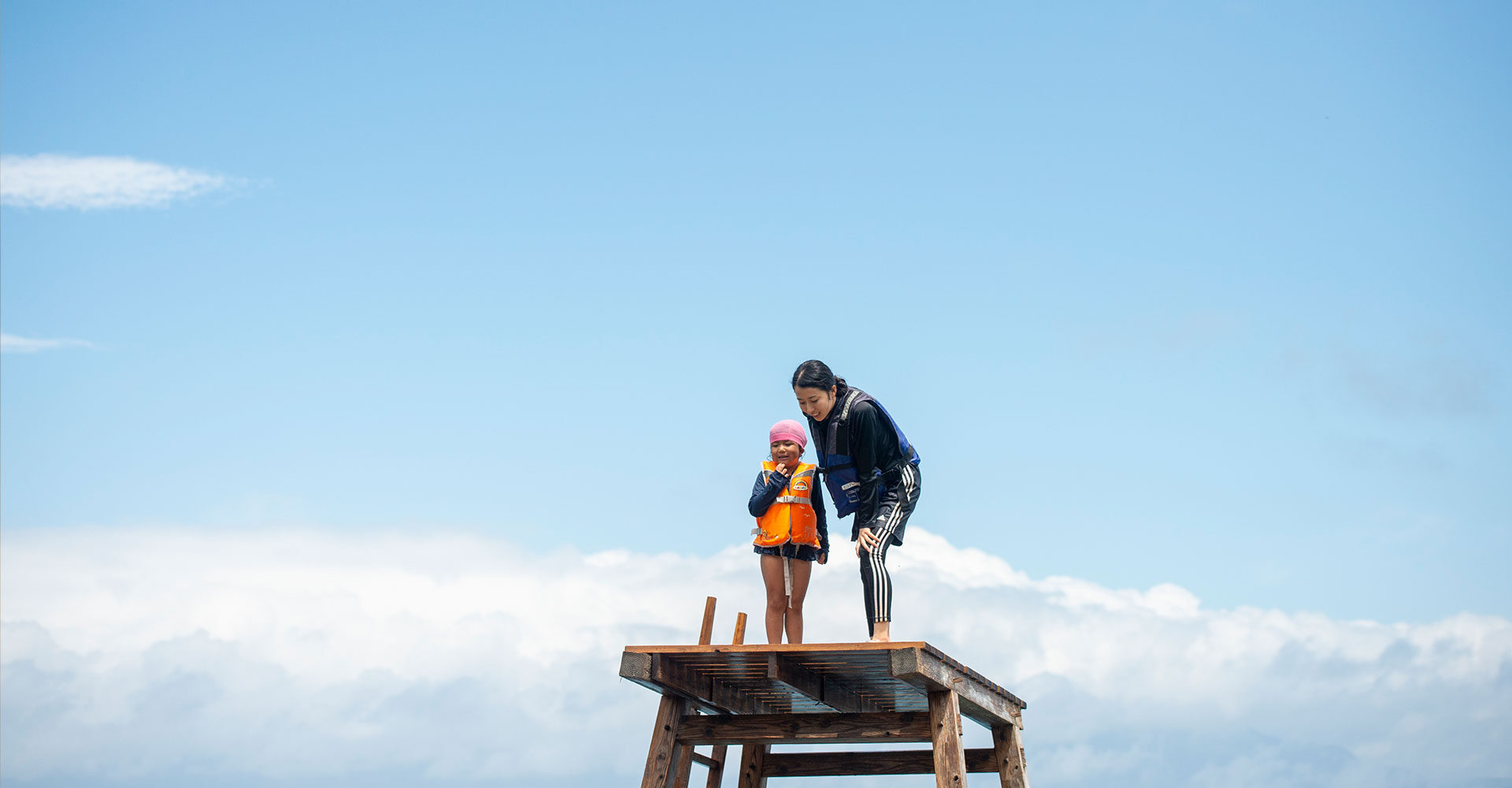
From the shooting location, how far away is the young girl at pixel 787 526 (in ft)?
32.5

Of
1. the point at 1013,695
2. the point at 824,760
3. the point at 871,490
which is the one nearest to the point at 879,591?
the point at 871,490

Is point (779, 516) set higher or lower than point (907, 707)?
higher

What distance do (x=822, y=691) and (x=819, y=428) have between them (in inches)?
72.8

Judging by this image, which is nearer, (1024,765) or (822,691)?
(822,691)

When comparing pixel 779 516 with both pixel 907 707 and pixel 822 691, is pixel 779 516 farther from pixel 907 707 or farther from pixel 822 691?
pixel 907 707

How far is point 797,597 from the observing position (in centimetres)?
1007

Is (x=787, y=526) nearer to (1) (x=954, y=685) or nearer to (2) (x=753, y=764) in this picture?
(1) (x=954, y=685)

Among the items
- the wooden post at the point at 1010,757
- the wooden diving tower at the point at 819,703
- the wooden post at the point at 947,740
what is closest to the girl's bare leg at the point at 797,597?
the wooden diving tower at the point at 819,703

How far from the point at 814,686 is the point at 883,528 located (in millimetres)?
1196

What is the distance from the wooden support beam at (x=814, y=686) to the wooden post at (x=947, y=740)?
0.81 meters

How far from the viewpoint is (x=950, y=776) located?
29.7ft

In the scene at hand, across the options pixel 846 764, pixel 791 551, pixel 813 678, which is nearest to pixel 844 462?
pixel 791 551

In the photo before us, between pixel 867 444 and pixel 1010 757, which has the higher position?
pixel 867 444

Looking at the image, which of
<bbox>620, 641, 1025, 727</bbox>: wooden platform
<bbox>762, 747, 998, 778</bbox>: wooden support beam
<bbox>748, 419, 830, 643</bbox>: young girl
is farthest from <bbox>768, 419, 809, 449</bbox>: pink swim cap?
<bbox>762, 747, 998, 778</bbox>: wooden support beam
